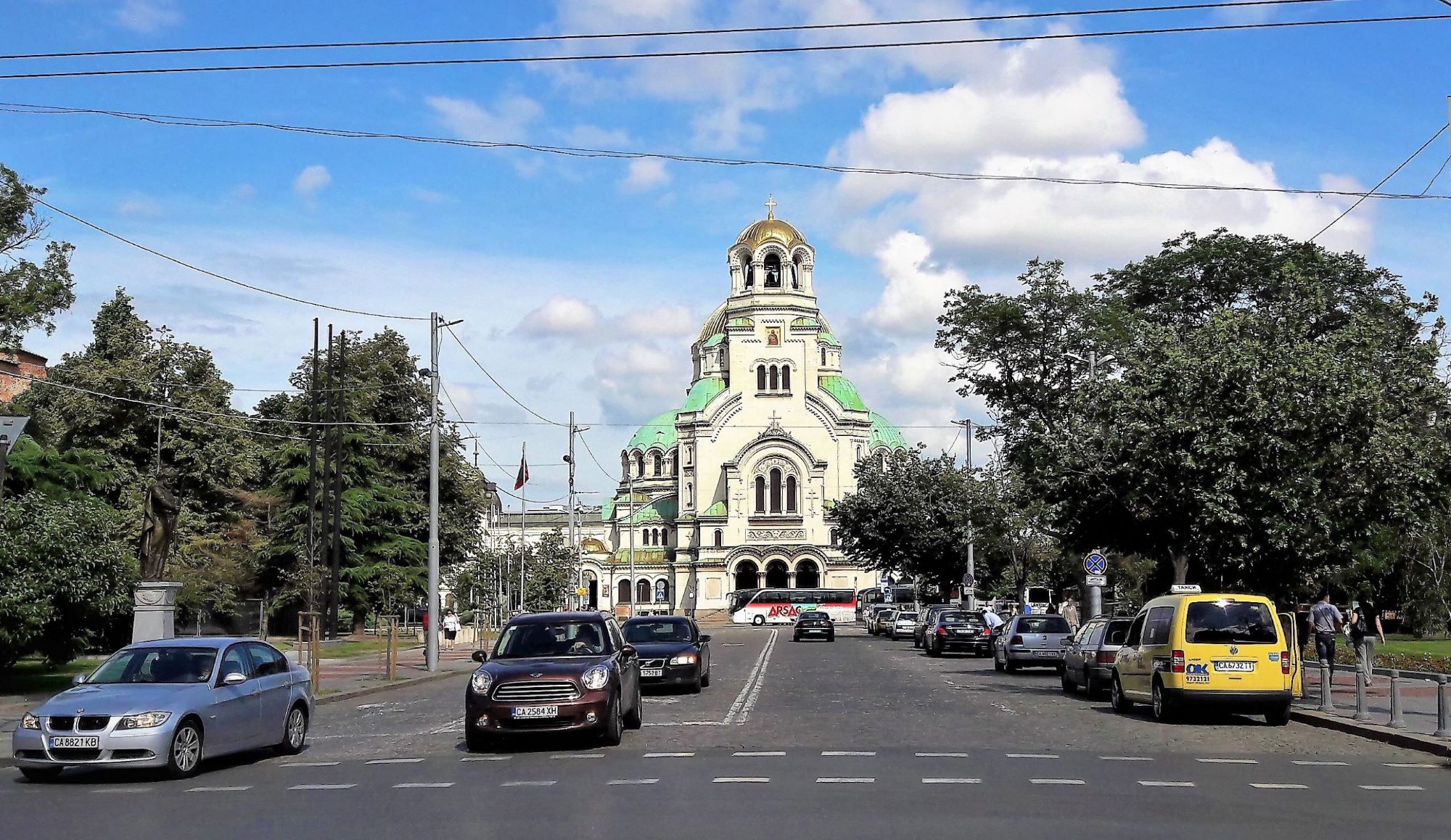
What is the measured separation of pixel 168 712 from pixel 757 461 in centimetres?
9864

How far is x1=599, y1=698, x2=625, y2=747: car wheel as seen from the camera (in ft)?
54.2

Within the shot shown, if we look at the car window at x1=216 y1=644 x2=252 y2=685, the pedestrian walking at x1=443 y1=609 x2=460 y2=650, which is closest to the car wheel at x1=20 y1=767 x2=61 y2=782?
the car window at x1=216 y1=644 x2=252 y2=685

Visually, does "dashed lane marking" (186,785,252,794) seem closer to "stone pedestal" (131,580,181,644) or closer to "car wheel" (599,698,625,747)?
"car wheel" (599,698,625,747)

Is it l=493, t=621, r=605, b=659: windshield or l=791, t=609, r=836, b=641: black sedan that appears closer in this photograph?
l=493, t=621, r=605, b=659: windshield

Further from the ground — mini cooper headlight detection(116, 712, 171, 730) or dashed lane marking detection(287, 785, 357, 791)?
mini cooper headlight detection(116, 712, 171, 730)

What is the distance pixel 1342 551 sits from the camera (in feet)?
82.4

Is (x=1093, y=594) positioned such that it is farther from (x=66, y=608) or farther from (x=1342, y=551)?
(x=66, y=608)

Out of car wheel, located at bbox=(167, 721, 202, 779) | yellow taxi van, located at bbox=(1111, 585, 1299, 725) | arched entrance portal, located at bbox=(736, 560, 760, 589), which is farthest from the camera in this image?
arched entrance portal, located at bbox=(736, 560, 760, 589)

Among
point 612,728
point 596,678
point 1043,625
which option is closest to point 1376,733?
point 612,728

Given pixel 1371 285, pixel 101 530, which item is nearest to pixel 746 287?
pixel 1371 285

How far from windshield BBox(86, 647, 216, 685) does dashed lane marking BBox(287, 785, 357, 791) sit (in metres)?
2.29

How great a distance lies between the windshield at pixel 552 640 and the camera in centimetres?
1730

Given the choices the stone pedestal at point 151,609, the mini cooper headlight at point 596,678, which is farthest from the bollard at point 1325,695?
the stone pedestal at point 151,609

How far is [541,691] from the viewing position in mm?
16219
